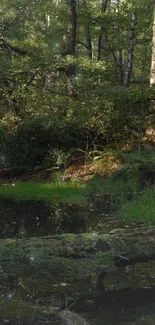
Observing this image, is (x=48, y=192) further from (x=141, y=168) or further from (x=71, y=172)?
(x=71, y=172)

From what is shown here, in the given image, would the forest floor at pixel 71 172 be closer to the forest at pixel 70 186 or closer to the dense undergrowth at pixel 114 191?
the forest at pixel 70 186

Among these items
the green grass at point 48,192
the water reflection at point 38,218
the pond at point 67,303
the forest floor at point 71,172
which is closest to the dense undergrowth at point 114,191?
the green grass at point 48,192

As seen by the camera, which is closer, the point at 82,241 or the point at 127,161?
the point at 82,241

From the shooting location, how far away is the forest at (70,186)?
4645 millimetres

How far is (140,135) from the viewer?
13.3m

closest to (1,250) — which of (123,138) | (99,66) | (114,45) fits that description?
(123,138)

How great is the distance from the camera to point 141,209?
27.6 ft

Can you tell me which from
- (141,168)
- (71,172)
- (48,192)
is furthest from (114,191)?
(71,172)

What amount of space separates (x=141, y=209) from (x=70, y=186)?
3689mm

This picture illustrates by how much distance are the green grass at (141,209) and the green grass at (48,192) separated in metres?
1.48

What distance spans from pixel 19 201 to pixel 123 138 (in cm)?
502

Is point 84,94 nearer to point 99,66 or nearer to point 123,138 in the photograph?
point 123,138

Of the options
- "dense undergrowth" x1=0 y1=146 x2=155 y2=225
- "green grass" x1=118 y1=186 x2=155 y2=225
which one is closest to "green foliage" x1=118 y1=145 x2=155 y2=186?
"dense undergrowth" x1=0 y1=146 x2=155 y2=225

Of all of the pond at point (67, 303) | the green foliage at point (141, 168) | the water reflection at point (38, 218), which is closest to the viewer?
the pond at point (67, 303)
